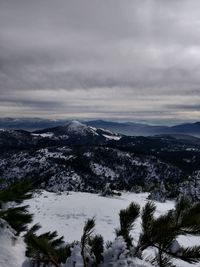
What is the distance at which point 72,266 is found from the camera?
5.09 meters

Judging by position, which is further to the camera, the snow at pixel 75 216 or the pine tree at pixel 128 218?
the snow at pixel 75 216

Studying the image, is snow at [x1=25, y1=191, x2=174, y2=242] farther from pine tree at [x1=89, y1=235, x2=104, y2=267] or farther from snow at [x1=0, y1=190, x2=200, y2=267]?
pine tree at [x1=89, y1=235, x2=104, y2=267]

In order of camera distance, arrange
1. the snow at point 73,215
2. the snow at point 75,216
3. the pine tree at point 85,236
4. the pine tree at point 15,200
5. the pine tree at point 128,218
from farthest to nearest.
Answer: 1. the snow at point 73,215
2. the snow at point 75,216
3. the pine tree at point 15,200
4. the pine tree at point 128,218
5. the pine tree at point 85,236

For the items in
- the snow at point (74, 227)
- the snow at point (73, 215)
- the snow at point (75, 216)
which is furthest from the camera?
the snow at point (73, 215)

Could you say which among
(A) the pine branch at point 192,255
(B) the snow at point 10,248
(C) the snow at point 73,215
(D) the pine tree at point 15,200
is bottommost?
(C) the snow at point 73,215

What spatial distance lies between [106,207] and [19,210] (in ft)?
143

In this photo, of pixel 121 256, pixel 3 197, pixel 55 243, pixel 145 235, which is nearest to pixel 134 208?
pixel 145 235

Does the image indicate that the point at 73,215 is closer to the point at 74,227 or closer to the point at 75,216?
the point at 75,216

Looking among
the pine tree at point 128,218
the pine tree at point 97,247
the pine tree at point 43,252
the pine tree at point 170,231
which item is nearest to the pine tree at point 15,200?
the pine tree at point 43,252

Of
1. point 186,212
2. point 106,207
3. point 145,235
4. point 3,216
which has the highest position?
point 186,212

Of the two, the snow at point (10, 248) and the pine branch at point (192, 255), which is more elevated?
the pine branch at point (192, 255)

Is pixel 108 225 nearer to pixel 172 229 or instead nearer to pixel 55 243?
pixel 55 243

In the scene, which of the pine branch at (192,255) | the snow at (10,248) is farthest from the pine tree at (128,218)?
the snow at (10,248)

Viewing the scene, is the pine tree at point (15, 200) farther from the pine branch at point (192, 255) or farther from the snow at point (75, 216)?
the snow at point (75, 216)
